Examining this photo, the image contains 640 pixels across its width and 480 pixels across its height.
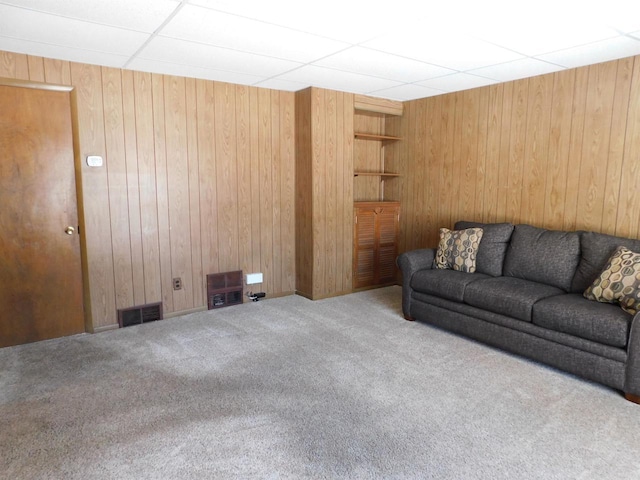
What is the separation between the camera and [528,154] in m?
4.08

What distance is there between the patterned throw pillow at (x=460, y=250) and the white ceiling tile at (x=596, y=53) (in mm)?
1544

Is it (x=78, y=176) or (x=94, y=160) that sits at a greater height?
(x=94, y=160)

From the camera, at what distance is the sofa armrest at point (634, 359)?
2549 mm

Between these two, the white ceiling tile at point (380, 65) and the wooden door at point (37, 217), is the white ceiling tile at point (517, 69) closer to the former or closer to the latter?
the white ceiling tile at point (380, 65)

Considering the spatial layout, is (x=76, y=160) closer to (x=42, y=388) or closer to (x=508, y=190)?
(x=42, y=388)

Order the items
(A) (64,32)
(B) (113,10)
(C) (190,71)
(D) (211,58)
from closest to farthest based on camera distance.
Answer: (B) (113,10), (A) (64,32), (D) (211,58), (C) (190,71)

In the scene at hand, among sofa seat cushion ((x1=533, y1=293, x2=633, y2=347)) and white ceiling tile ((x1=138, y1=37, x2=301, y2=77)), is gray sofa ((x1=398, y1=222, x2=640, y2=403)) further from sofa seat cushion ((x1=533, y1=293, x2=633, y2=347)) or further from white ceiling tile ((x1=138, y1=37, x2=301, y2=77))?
white ceiling tile ((x1=138, y1=37, x2=301, y2=77))

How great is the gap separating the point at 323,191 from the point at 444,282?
172 cm

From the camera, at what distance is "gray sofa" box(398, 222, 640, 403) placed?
8.86 feet

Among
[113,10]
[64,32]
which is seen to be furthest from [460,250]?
[64,32]

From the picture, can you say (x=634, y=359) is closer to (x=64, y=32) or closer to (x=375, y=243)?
(x=375, y=243)

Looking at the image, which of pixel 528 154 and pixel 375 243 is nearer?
pixel 528 154

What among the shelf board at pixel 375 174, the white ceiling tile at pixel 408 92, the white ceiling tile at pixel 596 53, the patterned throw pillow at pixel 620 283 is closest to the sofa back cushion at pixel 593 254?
the patterned throw pillow at pixel 620 283

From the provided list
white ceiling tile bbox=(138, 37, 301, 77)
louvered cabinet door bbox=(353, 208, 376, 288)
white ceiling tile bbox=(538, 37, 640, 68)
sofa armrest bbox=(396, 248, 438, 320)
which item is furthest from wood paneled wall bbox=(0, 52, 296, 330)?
white ceiling tile bbox=(538, 37, 640, 68)
